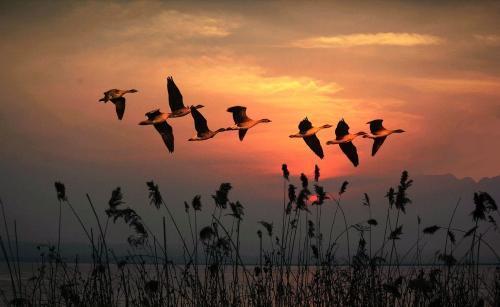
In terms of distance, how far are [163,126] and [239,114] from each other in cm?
21

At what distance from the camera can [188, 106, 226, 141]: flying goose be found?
4.80 ft

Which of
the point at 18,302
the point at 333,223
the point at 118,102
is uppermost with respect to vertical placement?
the point at 118,102

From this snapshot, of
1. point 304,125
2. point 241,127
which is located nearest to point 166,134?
point 241,127

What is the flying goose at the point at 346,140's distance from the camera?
1513 mm

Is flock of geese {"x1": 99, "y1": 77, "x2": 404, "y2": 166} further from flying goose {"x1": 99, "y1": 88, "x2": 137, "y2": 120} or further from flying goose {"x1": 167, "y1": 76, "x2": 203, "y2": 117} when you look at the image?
flying goose {"x1": 99, "y1": 88, "x2": 137, "y2": 120}

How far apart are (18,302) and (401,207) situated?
436 centimetres

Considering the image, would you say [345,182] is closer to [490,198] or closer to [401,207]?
[401,207]

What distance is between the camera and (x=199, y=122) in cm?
148

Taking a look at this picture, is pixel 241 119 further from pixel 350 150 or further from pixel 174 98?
pixel 350 150

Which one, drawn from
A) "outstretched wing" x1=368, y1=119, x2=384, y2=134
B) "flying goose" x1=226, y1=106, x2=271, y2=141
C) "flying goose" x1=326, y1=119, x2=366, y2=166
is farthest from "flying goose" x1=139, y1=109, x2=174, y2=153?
"outstretched wing" x1=368, y1=119, x2=384, y2=134

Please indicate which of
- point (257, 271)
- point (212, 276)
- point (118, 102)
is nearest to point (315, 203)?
point (257, 271)

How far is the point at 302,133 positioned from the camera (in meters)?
1.48

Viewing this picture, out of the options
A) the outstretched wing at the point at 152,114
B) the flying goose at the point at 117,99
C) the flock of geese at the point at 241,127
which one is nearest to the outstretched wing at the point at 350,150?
the flock of geese at the point at 241,127

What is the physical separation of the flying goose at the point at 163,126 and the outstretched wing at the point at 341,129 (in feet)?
1.49
